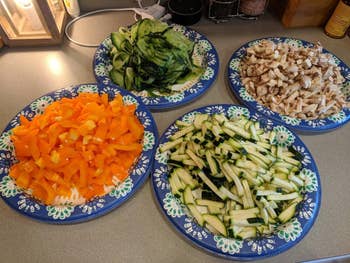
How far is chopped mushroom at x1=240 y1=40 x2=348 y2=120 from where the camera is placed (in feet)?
3.10

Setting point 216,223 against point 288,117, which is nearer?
point 216,223

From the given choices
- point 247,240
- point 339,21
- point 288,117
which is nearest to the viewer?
point 247,240

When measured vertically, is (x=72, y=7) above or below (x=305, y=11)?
above

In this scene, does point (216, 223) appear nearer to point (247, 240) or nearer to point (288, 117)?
point (247, 240)

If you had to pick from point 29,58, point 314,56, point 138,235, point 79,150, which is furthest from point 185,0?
point 138,235

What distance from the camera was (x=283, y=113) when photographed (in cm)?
94

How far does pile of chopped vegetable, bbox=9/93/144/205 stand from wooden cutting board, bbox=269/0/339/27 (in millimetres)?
972

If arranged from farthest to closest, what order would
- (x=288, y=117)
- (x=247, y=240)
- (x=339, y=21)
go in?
(x=339, y=21) < (x=288, y=117) < (x=247, y=240)

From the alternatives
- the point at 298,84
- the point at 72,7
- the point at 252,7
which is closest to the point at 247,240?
the point at 298,84

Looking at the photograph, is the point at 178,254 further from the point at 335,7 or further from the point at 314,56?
the point at 335,7

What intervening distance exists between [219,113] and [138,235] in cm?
45

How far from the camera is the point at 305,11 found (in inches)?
48.6

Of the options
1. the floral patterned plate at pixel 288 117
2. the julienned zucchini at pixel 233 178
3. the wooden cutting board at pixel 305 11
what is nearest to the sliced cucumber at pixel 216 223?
the julienned zucchini at pixel 233 178

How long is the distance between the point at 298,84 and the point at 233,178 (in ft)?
1.55
